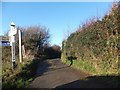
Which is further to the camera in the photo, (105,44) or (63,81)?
(63,81)

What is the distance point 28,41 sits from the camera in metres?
48.0

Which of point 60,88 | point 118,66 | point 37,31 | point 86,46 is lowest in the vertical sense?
point 60,88

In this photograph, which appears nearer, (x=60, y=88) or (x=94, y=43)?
(x=60, y=88)

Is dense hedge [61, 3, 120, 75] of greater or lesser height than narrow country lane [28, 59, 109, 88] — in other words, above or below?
above

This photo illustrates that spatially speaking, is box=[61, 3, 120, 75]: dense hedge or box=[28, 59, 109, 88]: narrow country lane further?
box=[28, 59, 109, 88]: narrow country lane

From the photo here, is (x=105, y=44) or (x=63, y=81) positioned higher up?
(x=105, y=44)

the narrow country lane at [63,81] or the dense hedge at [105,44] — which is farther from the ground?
the dense hedge at [105,44]

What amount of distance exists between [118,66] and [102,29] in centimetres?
264

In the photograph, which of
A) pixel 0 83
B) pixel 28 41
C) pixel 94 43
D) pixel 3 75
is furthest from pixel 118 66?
pixel 28 41

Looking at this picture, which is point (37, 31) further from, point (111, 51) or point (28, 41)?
point (111, 51)

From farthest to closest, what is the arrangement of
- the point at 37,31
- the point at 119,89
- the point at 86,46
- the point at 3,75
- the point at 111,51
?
the point at 37,31, the point at 86,46, the point at 3,75, the point at 111,51, the point at 119,89

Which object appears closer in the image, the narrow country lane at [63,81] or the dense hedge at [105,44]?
the dense hedge at [105,44]

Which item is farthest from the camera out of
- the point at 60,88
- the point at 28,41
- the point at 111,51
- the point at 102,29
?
the point at 28,41

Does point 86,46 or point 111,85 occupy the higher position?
point 86,46
